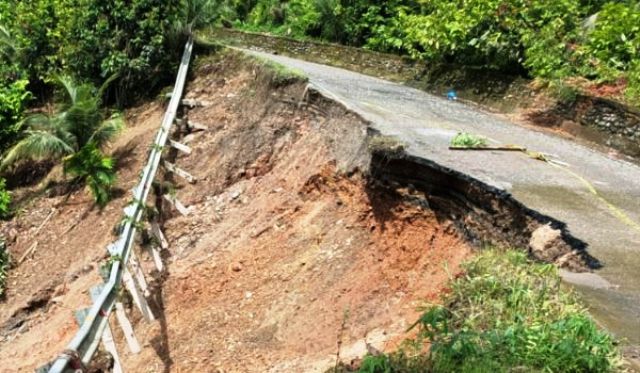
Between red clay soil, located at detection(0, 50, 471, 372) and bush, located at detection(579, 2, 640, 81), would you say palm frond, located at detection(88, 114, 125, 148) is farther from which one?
bush, located at detection(579, 2, 640, 81)

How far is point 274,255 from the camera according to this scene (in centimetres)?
748

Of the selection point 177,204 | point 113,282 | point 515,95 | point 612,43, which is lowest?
point 177,204

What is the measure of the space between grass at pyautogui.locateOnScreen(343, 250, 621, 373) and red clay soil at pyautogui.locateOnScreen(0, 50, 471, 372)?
0.74 metres

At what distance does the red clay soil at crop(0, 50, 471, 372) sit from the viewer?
5.90 meters

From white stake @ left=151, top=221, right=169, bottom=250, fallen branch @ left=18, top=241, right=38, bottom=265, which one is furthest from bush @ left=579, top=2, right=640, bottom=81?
fallen branch @ left=18, top=241, right=38, bottom=265

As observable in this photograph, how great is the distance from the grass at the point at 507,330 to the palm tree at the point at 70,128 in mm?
8522

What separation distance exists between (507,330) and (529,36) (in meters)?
9.52

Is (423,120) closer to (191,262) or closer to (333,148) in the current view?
(333,148)

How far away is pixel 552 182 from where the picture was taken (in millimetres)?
→ 6656

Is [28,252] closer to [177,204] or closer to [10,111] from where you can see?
[177,204]

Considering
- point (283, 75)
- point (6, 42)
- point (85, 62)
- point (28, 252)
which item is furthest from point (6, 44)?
point (283, 75)

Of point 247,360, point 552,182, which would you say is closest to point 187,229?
point 247,360

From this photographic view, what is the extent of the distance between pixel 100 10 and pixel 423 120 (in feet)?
24.1

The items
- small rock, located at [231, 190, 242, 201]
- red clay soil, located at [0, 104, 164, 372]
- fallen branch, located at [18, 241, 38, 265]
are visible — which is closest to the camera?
red clay soil, located at [0, 104, 164, 372]
